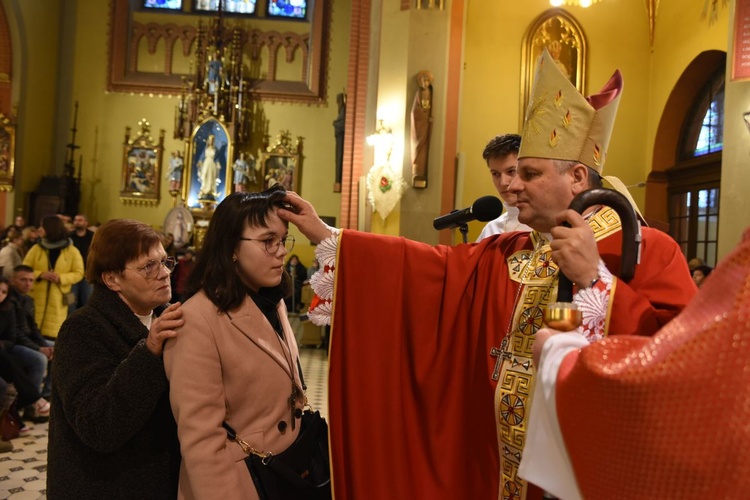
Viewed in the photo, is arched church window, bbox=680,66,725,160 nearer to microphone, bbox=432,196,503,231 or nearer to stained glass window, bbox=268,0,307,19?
microphone, bbox=432,196,503,231

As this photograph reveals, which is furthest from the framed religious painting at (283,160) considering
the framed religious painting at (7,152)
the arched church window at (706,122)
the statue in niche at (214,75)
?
the arched church window at (706,122)

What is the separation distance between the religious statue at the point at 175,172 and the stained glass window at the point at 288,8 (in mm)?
3980

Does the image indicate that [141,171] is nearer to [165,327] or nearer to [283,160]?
[283,160]

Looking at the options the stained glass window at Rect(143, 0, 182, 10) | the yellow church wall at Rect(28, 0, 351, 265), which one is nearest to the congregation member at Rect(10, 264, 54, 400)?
the yellow church wall at Rect(28, 0, 351, 265)

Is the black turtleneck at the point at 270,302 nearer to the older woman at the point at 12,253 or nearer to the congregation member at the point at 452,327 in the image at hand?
the congregation member at the point at 452,327

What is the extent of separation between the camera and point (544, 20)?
32.6 feet

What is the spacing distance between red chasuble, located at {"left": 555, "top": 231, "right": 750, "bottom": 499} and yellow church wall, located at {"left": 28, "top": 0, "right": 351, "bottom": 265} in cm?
1436

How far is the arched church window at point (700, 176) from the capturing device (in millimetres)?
8773

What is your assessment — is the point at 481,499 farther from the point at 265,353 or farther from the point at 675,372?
the point at 675,372

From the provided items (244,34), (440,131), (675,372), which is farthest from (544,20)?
(675,372)

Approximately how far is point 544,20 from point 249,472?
950 centimetres

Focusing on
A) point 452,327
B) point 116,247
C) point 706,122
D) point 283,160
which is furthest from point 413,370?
point 283,160

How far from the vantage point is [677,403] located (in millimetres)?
1009

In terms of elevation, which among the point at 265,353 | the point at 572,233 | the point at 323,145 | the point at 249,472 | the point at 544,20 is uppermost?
the point at 544,20
